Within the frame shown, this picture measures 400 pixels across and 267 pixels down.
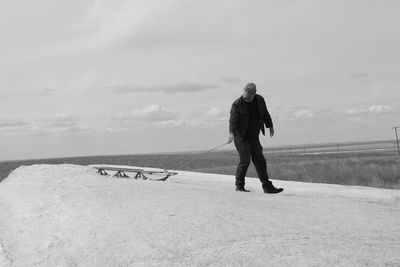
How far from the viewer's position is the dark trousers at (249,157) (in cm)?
873

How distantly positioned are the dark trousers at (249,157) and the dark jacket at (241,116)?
141mm

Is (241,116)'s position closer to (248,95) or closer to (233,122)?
(233,122)

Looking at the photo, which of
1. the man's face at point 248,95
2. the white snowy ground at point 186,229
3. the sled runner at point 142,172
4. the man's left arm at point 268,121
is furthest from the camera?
the sled runner at point 142,172

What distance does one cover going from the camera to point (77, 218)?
5859mm

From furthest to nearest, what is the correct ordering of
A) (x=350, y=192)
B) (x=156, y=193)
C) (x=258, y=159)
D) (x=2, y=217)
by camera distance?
(x=350, y=192) < (x=258, y=159) < (x=156, y=193) < (x=2, y=217)

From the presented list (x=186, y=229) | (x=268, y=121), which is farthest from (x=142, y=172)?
(x=186, y=229)

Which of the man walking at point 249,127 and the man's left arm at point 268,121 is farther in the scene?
the man's left arm at point 268,121

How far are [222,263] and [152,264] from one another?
1.88ft

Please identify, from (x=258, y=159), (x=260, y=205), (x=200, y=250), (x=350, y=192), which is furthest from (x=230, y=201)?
(x=350, y=192)

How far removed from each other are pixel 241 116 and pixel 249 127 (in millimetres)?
232

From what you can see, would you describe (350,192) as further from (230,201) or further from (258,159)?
(230,201)

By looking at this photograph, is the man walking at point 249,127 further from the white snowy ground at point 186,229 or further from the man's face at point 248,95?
the white snowy ground at point 186,229

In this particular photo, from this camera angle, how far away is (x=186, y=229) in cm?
524

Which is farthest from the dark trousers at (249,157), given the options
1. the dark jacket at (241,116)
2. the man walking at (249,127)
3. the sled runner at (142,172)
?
the sled runner at (142,172)
